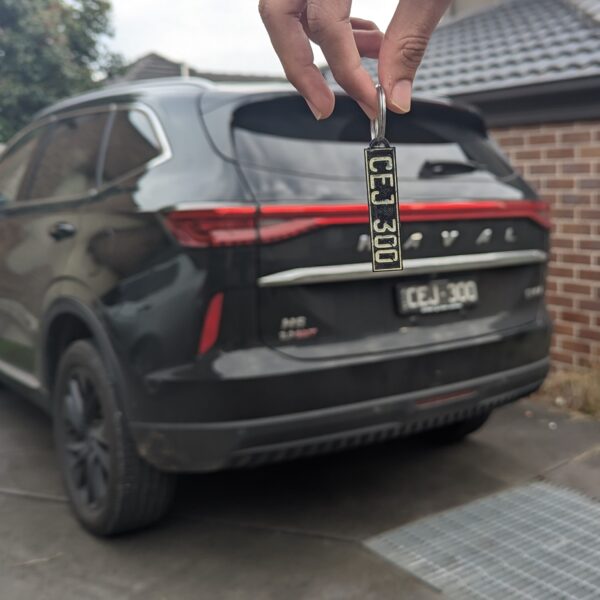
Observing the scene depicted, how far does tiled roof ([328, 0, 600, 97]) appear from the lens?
564 cm

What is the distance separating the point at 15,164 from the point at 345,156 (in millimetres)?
2203

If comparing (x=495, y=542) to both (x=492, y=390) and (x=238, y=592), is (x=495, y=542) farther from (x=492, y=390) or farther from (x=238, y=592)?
(x=238, y=592)

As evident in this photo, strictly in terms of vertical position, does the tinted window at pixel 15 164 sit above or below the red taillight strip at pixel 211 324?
above

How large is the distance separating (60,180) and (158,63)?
25.0 meters

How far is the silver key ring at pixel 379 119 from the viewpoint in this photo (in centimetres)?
83

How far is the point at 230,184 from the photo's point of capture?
2.71m

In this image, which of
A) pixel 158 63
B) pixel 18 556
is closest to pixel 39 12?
pixel 158 63

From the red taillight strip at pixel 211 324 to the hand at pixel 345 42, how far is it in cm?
179

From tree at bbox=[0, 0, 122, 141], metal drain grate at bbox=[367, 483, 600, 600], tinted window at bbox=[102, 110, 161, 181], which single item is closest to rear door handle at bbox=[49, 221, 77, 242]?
tinted window at bbox=[102, 110, 161, 181]

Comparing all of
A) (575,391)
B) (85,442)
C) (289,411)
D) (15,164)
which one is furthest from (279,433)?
(575,391)

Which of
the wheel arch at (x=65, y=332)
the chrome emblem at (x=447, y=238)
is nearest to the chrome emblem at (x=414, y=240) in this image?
the chrome emblem at (x=447, y=238)

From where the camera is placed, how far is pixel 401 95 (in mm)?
833

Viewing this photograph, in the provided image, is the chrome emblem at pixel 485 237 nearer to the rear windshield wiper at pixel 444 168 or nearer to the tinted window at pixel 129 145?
the rear windshield wiper at pixel 444 168

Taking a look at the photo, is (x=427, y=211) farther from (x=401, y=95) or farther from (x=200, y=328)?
(x=401, y=95)
